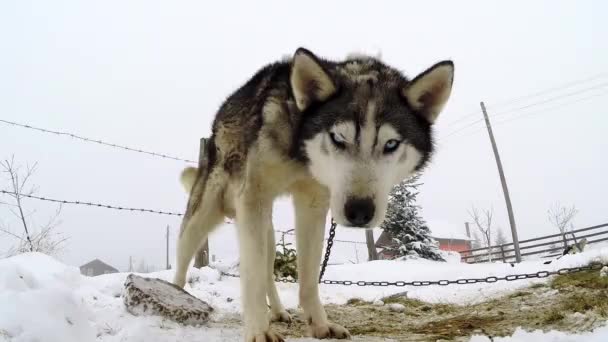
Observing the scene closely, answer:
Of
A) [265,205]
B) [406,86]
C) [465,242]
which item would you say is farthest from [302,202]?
[465,242]

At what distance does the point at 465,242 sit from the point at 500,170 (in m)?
26.5

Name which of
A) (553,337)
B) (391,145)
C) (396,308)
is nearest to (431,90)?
(391,145)

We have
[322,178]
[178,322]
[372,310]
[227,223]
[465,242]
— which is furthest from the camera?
[465,242]

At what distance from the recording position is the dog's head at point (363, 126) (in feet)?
8.16

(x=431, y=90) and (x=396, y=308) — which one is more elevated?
(x=431, y=90)

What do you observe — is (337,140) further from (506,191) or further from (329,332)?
(506,191)

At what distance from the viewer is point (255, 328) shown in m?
2.68

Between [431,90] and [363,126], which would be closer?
[363,126]

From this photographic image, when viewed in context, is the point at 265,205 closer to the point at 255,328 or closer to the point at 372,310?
the point at 255,328

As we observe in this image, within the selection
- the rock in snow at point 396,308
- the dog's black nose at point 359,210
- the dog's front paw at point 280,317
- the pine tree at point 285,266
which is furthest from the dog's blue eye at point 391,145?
the pine tree at point 285,266

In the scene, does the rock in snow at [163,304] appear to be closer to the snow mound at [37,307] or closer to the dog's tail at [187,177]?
the snow mound at [37,307]

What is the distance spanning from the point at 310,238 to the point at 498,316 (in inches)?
73.0

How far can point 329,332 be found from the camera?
10.5 ft

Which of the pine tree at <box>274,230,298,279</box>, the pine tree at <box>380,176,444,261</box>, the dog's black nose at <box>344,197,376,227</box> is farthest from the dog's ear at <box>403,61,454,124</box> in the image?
the pine tree at <box>380,176,444,261</box>
